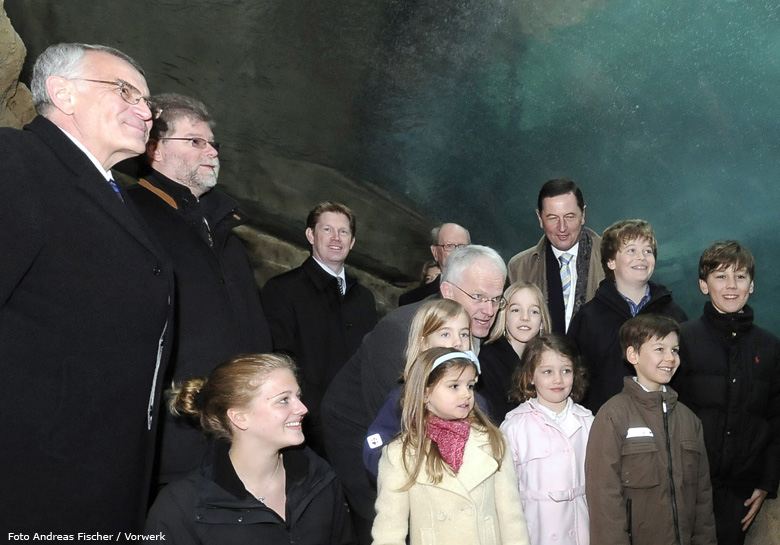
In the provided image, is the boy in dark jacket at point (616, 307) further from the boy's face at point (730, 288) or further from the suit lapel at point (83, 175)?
the suit lapel at point (83, 175)

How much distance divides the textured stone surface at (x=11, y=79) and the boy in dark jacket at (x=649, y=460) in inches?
165

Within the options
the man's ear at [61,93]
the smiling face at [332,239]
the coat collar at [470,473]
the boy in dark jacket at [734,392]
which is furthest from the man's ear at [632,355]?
the man's ear at [61,93]

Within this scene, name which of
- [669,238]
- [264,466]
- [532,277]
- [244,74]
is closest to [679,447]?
[532,277]

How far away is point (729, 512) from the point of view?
3.48 metres

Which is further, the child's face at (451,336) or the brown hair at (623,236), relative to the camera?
the brown hair at (623,236)

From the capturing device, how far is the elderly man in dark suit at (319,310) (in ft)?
12.5

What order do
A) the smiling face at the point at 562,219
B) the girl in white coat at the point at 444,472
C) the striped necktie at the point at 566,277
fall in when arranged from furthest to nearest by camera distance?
the striped necktie at the point at 566,277 < the smiling face at the point at 562,219 < the girl in white coat at the point at 444,472

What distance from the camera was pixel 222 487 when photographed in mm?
2127

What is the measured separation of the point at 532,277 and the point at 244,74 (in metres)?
5.58

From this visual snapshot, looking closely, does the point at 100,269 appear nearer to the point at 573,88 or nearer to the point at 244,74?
the point at 244,74

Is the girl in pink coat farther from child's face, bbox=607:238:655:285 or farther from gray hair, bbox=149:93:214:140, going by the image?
gray hair, bbox=149:93:214:140

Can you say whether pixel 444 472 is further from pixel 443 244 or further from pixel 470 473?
pixel 443 244

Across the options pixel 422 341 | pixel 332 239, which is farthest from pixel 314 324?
pixel 422 341

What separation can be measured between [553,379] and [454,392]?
0.77 metres
